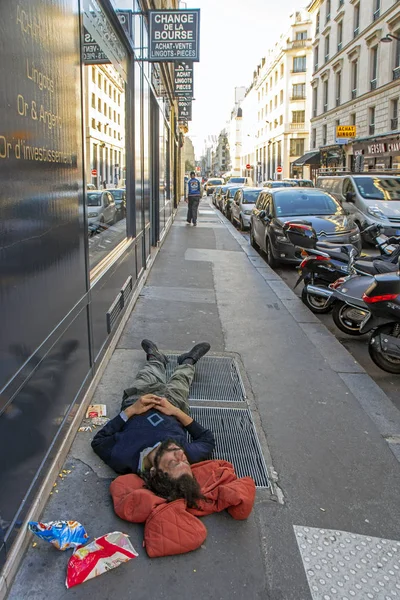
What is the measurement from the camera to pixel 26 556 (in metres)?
2.53

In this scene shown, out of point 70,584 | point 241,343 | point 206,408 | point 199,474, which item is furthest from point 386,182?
point 70,584

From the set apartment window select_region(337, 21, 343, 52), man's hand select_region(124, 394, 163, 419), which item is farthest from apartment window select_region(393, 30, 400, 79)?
man's hand select_region(124, 394, 163, 419)

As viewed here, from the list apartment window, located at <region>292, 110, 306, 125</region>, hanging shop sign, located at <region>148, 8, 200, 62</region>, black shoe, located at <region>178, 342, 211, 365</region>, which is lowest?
black shoe, located at <region>178, 342, 211, 365</region>

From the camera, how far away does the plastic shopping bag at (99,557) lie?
2418mm

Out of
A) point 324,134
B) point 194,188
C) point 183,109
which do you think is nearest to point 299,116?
point 324,134

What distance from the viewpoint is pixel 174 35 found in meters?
8.80

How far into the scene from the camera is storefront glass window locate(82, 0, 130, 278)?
427 cm

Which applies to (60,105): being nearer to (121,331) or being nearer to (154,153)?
(121,331)

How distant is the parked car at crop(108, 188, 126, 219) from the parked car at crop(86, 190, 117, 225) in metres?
0.11

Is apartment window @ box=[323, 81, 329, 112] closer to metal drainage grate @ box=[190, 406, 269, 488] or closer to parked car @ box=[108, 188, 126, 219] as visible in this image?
parked car @ box=[108, 188, 126, 219]

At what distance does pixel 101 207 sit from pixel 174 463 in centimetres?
294

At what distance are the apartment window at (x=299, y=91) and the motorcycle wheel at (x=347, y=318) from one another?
6157 cm

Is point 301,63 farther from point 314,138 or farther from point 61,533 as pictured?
point 61,533

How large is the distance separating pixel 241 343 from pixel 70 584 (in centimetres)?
379
